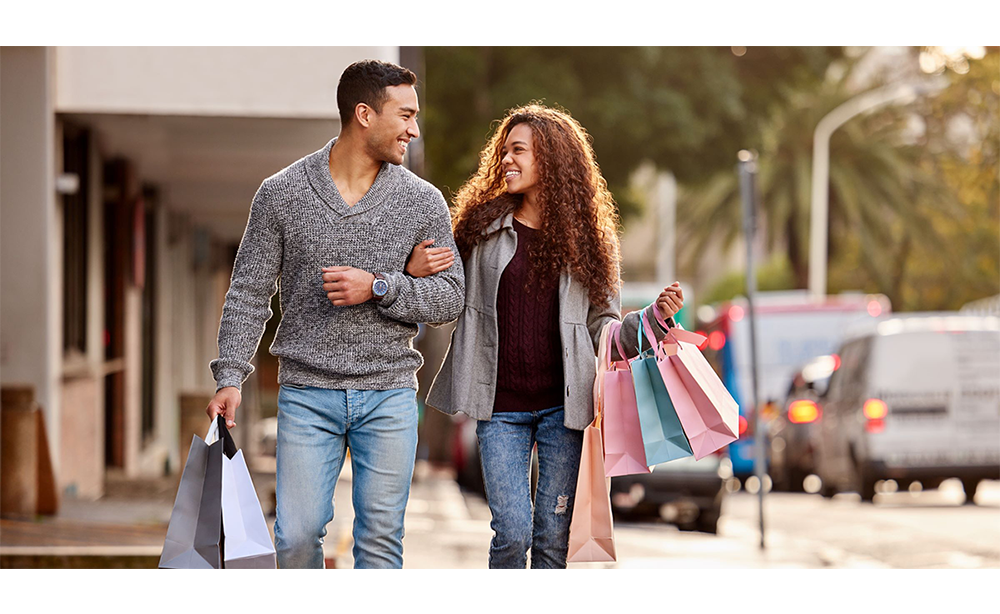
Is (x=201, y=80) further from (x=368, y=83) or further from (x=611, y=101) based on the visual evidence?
(x=611, y=101)

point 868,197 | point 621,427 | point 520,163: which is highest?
point 868,197

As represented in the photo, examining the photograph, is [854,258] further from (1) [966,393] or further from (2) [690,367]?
(2) [690,367]

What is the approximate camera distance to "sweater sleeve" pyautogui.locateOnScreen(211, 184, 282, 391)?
165 inches

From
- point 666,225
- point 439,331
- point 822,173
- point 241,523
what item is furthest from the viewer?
point 666,225

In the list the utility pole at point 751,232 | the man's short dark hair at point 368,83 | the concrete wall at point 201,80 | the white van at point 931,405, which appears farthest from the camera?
the white van at point 931,405

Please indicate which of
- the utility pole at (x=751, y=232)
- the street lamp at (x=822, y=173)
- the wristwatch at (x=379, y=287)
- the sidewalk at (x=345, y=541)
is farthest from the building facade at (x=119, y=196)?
the street lamp at (x=822, y=173)

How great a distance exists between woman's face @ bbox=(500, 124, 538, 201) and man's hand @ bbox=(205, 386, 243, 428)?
1.17 m

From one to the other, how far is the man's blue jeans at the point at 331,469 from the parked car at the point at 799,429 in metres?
→ 11.9

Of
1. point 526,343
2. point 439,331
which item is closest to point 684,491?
point 526,343

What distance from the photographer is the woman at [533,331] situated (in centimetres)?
444

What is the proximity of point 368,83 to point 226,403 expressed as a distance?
1.10 m

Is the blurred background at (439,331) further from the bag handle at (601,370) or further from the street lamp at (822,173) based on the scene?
the bag handle at (601,370)

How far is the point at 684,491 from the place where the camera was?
12953 millimetres

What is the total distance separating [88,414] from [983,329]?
8.93 meters
